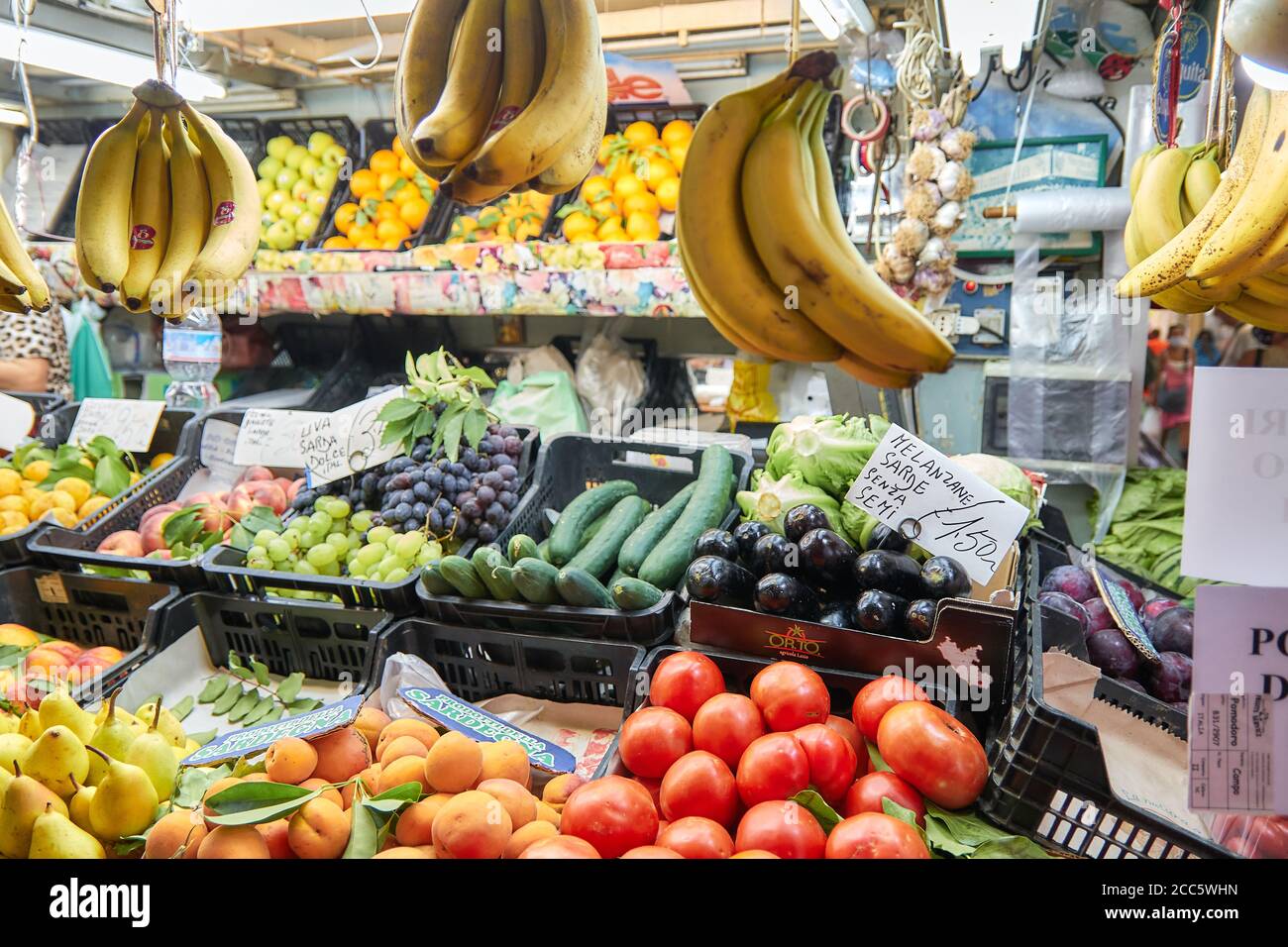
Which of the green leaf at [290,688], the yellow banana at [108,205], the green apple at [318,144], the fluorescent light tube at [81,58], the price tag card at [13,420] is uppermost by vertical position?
the green apple at [318,144]

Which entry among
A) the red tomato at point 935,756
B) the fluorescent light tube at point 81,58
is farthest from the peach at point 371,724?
the fluorescent light tube at point 81,58

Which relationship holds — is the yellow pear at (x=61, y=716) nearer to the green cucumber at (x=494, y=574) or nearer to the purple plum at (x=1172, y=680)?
the green cucumber at (x=494, y=574)

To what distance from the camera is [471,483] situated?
2.05 meters

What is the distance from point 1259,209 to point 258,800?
4.41 ft

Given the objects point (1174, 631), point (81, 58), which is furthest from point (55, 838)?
point (81, 58)

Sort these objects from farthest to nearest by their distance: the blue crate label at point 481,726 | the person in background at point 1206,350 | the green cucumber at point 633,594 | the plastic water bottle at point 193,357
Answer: the person in background at point 1206,350 → the plastic water bottle at point 193,357 → the green cucumber at point 633,594 → the blue crate label at point 481,726

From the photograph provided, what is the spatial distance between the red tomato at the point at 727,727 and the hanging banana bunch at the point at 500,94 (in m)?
0.79

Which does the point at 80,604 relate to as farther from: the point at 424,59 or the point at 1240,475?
the point at 1240,475

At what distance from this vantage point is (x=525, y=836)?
1.00 m

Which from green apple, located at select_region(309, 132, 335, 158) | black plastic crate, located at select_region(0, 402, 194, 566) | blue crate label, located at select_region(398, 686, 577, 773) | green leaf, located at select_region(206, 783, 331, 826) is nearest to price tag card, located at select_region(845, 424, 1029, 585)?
blue crate label, located at select_region(398, 686, 577, 773)

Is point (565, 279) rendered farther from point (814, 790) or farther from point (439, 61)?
point (814, 790)

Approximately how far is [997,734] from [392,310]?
11.1ft

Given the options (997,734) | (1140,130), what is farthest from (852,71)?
(997,734)

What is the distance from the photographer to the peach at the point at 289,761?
1.08 metres
